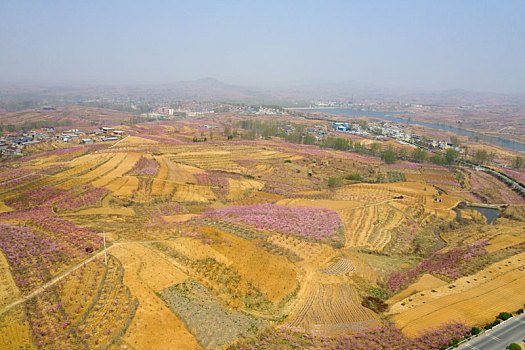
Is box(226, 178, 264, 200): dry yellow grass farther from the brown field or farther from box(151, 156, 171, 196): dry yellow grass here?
box(151, 156, 171, 196): dry yellow grass

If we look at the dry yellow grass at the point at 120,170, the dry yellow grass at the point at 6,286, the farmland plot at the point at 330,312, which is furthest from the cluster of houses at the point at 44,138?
the farmland plot at the point at 330,312

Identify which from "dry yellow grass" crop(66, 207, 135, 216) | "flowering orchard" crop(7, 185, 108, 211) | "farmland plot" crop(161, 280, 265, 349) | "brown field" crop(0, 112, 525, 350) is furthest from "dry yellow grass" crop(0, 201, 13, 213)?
"farmland plot" crop(161, 280, 265, 349)

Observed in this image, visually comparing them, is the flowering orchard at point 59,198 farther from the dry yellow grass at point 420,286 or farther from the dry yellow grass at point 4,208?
the dry yellow grass at point 420,286

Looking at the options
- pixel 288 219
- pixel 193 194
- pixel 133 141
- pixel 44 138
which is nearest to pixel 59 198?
pixel 193 194

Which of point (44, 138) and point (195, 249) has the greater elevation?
point (44, 138)

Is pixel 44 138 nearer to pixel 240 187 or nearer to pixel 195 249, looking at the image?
pixel 240 187

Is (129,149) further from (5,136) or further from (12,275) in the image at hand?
(12,275)
